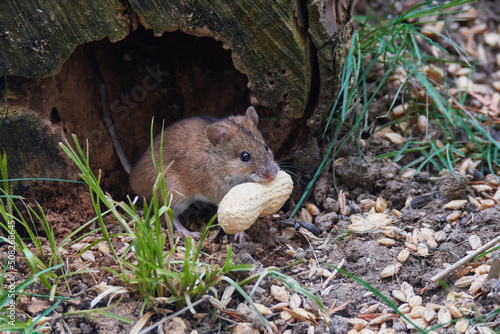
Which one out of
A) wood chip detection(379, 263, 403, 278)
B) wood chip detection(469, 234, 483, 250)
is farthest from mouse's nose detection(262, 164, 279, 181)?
wood chip detection(469, 234, 483, 250)

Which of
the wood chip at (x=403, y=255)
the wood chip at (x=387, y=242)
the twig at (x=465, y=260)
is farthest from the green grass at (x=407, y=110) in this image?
the twig at (x=465, y=260)

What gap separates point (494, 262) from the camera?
3.66 meters

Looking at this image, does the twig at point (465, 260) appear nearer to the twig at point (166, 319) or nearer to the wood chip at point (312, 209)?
the wood chip at point (312, 209)

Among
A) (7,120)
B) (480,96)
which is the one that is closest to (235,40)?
(7,120)

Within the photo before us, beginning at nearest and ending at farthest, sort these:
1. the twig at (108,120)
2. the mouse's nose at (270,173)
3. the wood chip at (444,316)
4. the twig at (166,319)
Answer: the twig at (166,319)
the wood chip at (444,316)
the mouse's nose at (270,173)
the twig at (108,120)

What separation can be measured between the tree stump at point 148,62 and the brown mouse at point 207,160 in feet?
1.21

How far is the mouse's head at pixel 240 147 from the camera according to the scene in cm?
473

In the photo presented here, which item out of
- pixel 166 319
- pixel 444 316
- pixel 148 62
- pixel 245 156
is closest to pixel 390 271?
pixel 444 316

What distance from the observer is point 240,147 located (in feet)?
15.7

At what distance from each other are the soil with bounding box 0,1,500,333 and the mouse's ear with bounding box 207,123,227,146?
33.1 inches

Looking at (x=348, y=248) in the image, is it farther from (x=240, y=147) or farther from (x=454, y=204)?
(x=240, y=147)

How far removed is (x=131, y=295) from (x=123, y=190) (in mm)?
1999

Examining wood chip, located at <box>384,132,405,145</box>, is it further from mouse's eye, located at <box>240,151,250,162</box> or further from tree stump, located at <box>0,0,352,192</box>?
mouse's eye, located at <box>240,151,250,162</box>

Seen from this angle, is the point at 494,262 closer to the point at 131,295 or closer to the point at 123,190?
the point at 131,295
